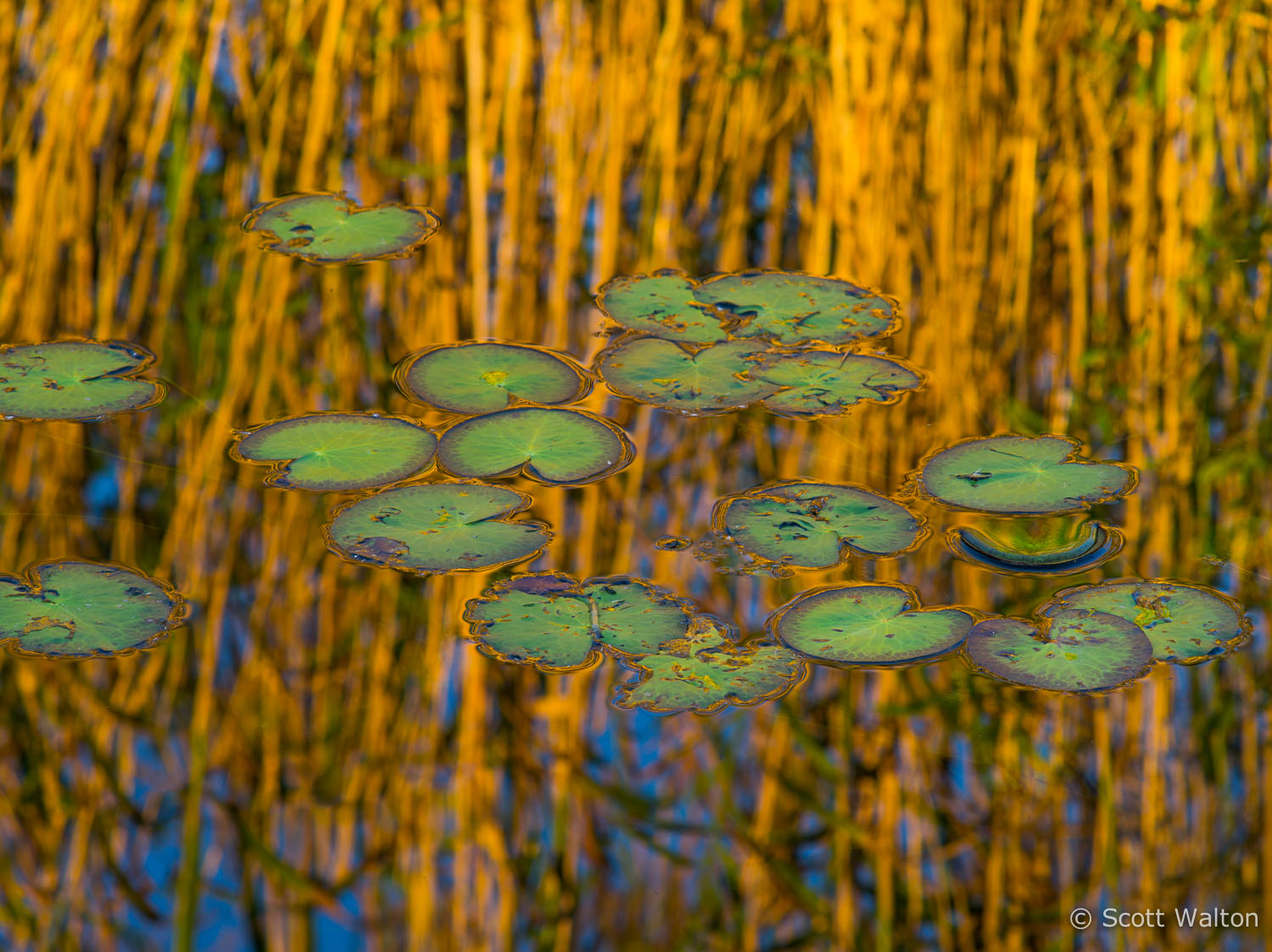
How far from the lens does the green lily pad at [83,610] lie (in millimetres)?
1195

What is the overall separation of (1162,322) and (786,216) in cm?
59

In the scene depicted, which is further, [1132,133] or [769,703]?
[1132,133]

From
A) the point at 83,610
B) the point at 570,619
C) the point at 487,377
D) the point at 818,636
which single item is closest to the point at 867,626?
the point at 818,636

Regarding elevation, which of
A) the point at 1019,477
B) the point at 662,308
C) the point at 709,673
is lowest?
the point at 709,673

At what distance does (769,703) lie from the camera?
119 cm

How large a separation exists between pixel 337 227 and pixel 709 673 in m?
1.04

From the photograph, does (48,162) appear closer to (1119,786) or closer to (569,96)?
(569,96)

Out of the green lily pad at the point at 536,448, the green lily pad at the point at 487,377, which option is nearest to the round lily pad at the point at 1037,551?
the green lily pad at the point at 536,448

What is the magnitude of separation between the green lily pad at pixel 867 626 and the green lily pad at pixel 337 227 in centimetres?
92

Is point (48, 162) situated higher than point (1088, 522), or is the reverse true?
point (48, 162)

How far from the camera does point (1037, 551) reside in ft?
4.43

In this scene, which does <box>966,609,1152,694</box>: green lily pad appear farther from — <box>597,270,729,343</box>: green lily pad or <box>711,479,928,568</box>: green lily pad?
<box>597,270,729,343</box>: green lily pad

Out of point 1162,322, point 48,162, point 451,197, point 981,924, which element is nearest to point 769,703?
point 981,924

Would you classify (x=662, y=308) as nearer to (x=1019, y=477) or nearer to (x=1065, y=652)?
(x=1019, y=477)
